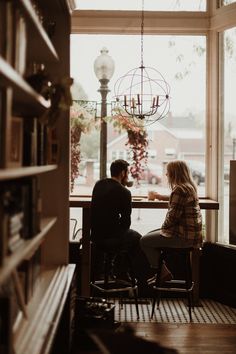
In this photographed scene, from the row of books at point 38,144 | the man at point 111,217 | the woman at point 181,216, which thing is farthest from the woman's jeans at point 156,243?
the row of books at point 38,144

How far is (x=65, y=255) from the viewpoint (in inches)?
133

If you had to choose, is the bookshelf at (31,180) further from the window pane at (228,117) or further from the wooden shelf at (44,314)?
the window pane at (228,117)

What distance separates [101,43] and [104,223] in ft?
6.62

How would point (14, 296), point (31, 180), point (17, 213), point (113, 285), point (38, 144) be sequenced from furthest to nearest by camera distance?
point (113, 285) < point (38, 144) < point (31, 180) < point (14, 296) < point (17, 213)

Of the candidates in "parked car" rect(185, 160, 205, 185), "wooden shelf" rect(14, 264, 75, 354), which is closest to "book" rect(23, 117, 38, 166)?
"wooden shelf" rect(14, 264, 75, 354)

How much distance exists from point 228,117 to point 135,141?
94 centimetres

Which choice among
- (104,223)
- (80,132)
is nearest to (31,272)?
(104,223)

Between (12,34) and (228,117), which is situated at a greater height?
(228,117)

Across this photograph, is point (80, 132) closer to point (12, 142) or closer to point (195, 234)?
point (195, 234)

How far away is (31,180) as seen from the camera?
2.37 meters

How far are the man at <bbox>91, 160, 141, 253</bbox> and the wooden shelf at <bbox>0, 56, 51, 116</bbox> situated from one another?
1.70 m

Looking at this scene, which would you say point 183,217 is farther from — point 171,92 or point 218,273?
point 171,92

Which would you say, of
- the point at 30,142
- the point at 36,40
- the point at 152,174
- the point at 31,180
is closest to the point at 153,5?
the point at 152,174

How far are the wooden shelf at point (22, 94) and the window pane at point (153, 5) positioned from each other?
9.49 ft
